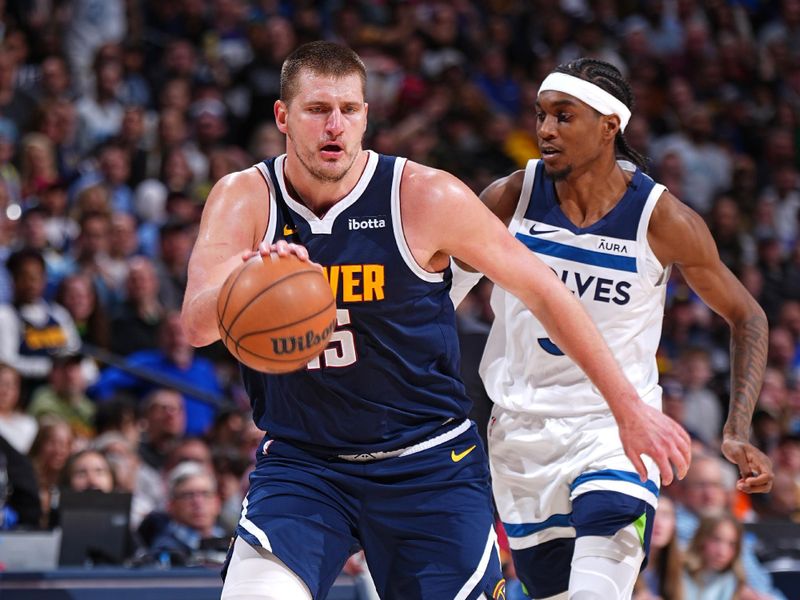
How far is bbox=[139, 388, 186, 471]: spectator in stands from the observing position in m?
7.65

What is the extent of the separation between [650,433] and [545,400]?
108 centimetres

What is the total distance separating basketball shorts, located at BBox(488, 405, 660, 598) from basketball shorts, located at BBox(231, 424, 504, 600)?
1.90ft

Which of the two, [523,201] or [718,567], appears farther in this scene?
[718,567]

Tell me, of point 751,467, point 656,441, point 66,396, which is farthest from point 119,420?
point 656,441

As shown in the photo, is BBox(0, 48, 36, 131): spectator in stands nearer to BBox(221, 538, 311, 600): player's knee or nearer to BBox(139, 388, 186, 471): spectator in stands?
BBox(139, 388, 186, 471): spectator in stands

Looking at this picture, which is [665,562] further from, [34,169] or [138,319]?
[34,169]

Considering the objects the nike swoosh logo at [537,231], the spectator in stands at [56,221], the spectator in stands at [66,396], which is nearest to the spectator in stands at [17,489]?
the spectator in stands at [66,396]

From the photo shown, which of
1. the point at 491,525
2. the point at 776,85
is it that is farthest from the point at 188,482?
the point at 776,85

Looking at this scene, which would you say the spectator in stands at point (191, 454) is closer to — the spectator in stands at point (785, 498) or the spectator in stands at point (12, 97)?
the spectator in stands at point (785, 498)

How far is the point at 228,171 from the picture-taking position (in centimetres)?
959

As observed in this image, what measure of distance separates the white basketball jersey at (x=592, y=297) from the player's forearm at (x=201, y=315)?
53.5 inches

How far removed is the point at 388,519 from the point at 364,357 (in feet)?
1.45

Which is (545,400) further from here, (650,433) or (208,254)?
(208,254)

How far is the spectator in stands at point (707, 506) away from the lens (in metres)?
6.34
